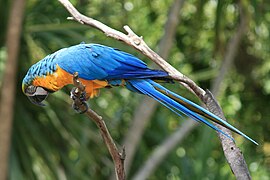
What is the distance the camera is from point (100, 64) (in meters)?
1.79

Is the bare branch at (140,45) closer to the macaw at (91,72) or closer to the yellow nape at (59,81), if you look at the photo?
the macaw at (91,72)

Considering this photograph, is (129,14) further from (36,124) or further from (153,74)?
(153,74)

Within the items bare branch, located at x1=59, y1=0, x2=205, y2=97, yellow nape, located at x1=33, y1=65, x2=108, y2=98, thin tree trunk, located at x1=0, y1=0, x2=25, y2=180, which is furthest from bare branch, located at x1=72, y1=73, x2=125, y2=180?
thin tree trunk, located at x1=0, y1=0, x2=25, y2=180

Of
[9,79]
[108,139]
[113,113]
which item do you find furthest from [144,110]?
[108,139]

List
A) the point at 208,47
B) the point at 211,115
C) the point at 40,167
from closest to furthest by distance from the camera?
the point at 211,115 < the point at 40,167 < the point at 208,47

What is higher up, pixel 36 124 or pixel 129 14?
pixel 129 14

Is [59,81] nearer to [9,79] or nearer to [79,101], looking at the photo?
[79,101]

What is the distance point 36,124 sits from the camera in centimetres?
348

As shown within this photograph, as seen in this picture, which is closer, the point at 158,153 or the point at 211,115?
the point at 211,115

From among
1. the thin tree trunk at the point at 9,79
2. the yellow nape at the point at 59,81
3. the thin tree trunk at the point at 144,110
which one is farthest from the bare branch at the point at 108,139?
the thin tree trunk at the point at 144,110

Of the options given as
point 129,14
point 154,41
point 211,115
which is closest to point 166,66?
point 211,115

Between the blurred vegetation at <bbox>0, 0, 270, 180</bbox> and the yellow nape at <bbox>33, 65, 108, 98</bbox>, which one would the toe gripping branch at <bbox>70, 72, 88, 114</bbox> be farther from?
the blurred vegetation at <bbox>0, 0, 270, 180</bbox>

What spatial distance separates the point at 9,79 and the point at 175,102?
1.57 meters

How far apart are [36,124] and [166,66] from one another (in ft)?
6.08
